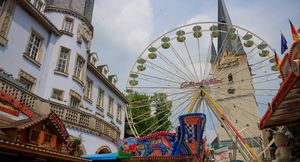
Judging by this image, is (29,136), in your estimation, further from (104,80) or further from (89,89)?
(104,80)

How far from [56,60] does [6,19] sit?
3830 millimetres

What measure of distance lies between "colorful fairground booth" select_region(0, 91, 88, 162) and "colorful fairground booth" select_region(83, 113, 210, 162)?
3.17 metres

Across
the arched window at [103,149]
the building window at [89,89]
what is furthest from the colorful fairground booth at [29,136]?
Answer: the building window at [89,89]

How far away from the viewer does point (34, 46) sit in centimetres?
1459

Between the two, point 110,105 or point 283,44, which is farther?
point 110,105

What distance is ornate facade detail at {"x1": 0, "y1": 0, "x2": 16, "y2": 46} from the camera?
11.8 meters

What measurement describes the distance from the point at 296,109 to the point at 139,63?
14.4m

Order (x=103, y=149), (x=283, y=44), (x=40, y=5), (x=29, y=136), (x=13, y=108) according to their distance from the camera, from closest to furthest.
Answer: (x=283, y=44), (x=29, y=136), (x=13, y=108), (x=40, y=5), (x=103, y=149)

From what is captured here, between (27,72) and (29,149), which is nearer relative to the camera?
(29,149)

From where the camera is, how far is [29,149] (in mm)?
6332

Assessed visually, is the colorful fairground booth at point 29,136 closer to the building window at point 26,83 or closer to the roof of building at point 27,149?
the roof of building at point 27,149

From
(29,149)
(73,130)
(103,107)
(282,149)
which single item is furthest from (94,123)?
(282,149)

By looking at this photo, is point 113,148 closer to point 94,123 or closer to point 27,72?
point 94,123

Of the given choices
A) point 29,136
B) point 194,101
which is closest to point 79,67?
point 194,101
